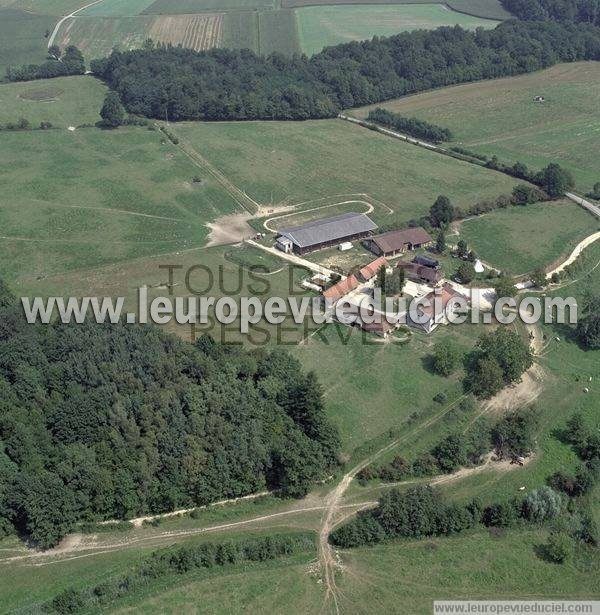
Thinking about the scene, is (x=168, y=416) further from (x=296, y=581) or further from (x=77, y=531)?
(x=296, y=581)

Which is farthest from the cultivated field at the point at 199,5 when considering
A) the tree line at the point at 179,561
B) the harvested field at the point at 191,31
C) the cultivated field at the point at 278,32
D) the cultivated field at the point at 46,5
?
the tree line at the point at 179,561

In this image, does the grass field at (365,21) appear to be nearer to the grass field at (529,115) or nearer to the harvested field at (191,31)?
the harvested field at (191,31)

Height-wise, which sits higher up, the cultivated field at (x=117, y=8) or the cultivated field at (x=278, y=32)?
the cultivated field at (x=117, y=8)

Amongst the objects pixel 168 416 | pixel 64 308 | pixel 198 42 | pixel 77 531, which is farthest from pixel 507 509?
pixel 198 42

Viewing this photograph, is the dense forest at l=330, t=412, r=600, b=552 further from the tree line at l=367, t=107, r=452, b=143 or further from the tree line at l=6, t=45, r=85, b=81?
the tree line at l=6, t=45, r=85, b=81

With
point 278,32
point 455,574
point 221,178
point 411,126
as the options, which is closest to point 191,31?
point 278,32

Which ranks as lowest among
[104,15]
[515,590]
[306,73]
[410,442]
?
[515,590]
